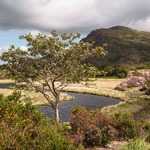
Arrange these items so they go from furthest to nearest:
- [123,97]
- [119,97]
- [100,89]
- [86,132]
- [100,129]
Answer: [100,89] < [119,97] < [123,97] < [100,129] < [86,132]

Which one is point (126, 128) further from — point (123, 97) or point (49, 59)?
point (123, 97)

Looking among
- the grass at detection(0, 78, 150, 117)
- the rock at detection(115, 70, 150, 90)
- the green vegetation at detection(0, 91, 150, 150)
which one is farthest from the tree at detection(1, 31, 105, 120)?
the rock at detection(115, 70, 150, 90)

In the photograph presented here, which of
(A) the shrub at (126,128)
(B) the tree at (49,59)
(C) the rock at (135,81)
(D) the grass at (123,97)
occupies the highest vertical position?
(B) the tree at (49,59)

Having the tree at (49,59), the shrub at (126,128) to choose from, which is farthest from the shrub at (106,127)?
the tree at (49,59)

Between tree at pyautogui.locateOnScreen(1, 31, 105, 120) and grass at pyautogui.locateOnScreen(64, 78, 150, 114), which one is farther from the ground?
tree at pyautogui.locateOnScreen(1, 31, 105, 120)

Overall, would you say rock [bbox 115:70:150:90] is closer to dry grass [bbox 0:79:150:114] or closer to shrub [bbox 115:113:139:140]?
dry grass [bbox 0:79:150:114]

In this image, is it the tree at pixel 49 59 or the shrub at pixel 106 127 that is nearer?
the shrub at pixel 106 127

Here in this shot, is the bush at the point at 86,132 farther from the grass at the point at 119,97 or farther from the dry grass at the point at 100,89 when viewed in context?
the dry grass at the point at 100,89

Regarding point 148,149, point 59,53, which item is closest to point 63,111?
point 59,53

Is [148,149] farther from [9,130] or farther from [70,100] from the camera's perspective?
[70,100]

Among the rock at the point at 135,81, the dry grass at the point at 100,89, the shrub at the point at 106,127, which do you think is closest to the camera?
the shrub at the point at 106,127

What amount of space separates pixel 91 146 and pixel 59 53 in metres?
10.1

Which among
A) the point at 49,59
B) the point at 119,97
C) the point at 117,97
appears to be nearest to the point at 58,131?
the point at 49,59

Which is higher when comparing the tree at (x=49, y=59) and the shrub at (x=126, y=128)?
the tree at (x=49, y=59)
